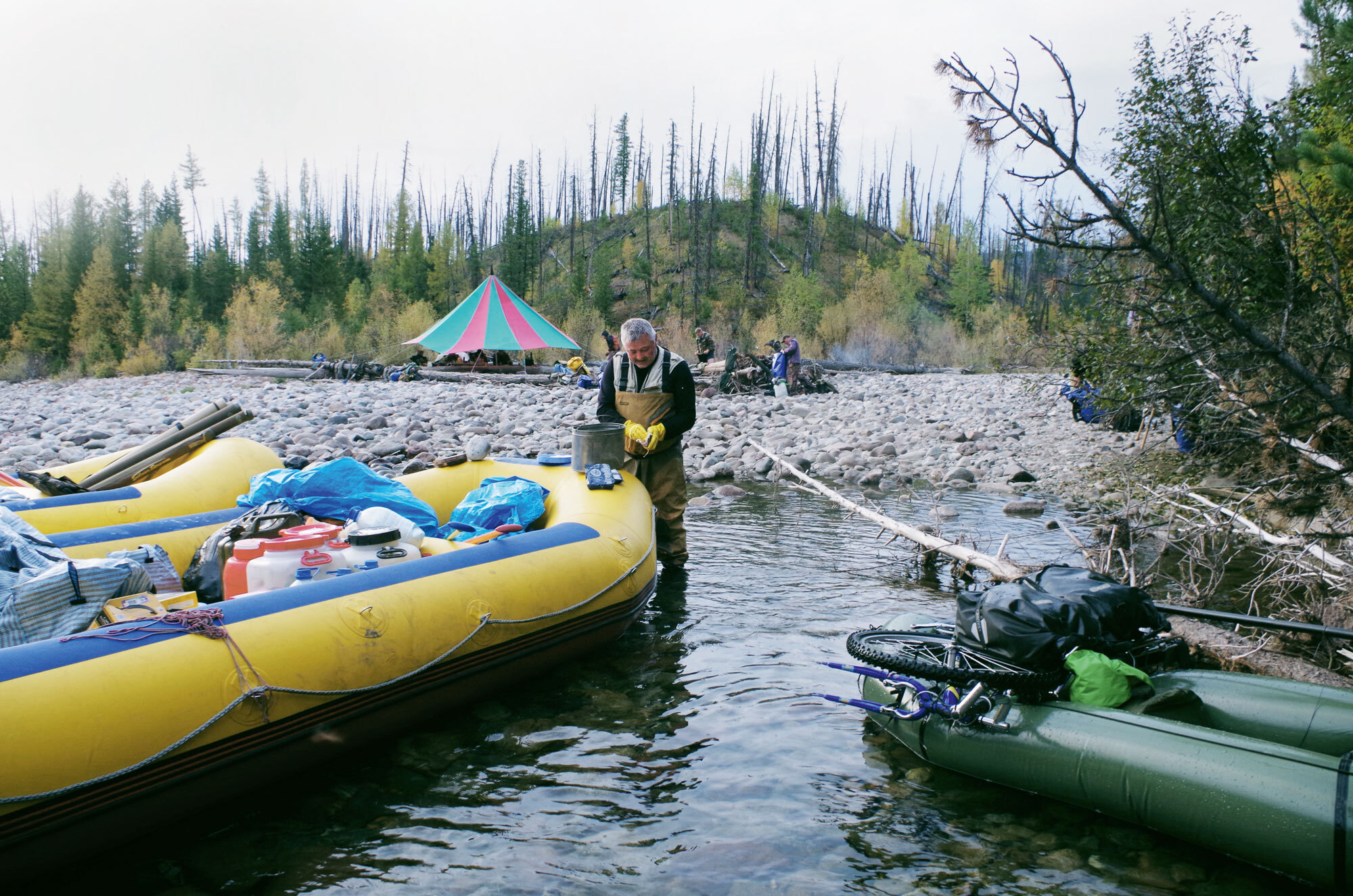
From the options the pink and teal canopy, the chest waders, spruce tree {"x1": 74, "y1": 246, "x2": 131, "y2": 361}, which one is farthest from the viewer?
spruce tree {"x1": 74, "y1": 246, "x2": 131, "y2": 361}

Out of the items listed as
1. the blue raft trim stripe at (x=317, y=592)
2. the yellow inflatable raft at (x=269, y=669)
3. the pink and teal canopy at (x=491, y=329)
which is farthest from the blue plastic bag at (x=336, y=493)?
the pink and teal canopy at (x=491, y=329)

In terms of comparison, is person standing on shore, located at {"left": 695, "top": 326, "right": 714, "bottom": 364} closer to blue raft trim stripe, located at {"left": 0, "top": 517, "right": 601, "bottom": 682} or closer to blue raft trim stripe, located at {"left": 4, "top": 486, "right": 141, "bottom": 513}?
blue raft trim stripe, located at {"left": 4, "top": 486, "right": 141, "bottom": 513}

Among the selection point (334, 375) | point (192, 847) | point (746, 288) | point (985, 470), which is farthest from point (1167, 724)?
point (746, 288)

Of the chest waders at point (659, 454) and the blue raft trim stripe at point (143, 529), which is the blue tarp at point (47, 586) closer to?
the blue raft trim stripe at point (143, 529)

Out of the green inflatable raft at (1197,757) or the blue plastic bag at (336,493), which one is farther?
the blue plastic bag at (336,493)

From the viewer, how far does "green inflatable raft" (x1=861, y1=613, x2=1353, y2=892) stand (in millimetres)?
2275

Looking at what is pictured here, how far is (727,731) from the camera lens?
11.4 feet

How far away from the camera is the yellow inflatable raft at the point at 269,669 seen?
2.26m

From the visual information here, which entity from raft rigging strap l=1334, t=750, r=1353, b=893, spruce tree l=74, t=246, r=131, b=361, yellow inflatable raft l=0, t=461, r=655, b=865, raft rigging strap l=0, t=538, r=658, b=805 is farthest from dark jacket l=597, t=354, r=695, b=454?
spruce tree l=74, t=246, r=131, b=361

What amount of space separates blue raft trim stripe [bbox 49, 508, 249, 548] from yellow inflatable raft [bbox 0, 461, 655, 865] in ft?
0.03

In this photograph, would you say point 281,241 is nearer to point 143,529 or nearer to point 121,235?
point 121,235

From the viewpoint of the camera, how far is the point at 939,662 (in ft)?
10.4

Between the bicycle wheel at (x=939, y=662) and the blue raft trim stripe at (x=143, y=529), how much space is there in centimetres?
323

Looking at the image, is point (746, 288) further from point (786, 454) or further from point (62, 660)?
point (62, 660)
